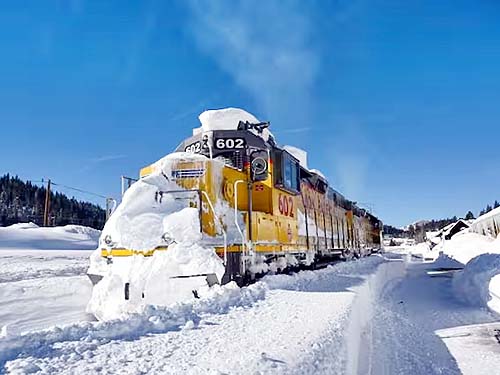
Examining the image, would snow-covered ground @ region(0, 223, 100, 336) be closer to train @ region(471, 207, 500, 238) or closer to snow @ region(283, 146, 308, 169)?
snow @ region(283, 146, 308, 169)

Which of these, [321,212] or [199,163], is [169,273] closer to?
[199,163]

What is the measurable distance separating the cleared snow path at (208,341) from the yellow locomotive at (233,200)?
1416 mm

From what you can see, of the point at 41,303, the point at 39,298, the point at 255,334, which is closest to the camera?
the point at 255,334

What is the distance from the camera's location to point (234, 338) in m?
3.95

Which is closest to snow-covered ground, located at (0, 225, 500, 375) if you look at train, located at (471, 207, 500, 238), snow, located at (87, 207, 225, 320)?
snow, located at (87, 207, 225, 320)

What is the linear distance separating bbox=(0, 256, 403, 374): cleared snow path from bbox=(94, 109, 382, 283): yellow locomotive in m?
1.42

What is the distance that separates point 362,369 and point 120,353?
356 cm

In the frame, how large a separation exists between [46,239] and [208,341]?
105ft

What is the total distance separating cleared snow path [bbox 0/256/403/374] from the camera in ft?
10.00

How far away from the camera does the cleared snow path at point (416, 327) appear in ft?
19.2

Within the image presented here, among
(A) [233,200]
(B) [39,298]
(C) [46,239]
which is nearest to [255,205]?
(A) [233,200]

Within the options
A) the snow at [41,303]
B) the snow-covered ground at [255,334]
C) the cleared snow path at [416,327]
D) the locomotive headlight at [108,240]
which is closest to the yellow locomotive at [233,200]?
the locomotive headlight at [108,240]

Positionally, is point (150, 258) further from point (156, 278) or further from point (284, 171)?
point (284, 171)

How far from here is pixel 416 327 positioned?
8.36 metres
